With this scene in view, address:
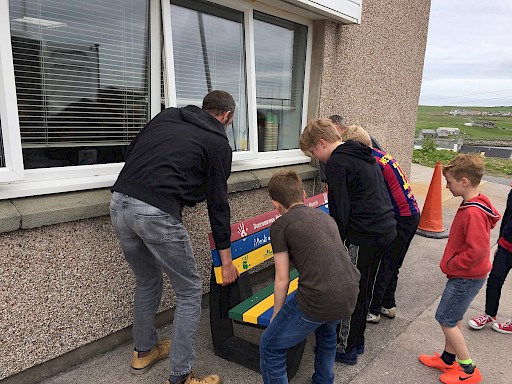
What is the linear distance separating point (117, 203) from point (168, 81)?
3.86ft

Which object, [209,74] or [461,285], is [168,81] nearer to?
[209,74]

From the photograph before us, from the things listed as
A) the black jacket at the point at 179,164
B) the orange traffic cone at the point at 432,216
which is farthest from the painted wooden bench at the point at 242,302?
the orange traffic cone at the point at 432,216

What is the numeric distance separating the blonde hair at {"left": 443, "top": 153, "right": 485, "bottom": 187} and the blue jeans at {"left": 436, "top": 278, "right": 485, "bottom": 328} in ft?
2.07

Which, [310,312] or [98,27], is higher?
[98,27]

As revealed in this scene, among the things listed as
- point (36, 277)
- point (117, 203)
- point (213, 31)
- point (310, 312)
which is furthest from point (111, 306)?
point (213, 31)

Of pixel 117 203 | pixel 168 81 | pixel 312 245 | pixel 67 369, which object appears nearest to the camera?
pixel 312 245

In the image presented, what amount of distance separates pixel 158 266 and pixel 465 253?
1.91 meters

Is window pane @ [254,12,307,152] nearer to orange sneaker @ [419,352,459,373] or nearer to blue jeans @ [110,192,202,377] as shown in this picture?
blue jeans @ [110,192,202,377]

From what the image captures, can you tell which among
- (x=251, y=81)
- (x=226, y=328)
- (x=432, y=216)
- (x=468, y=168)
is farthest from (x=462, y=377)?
(x=432, y=216)

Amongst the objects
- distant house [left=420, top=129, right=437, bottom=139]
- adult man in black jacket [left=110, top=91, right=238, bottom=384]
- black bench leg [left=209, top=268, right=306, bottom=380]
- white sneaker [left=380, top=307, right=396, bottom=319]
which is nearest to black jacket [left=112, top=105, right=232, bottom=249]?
adult man in black jacket [left=110, top=91, right=238, bottom=384]

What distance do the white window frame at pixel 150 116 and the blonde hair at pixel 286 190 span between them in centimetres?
126

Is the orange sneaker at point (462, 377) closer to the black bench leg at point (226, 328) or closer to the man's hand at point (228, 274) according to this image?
the black bench leg at point (226, 328)

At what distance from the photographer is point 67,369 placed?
2729 millimetres

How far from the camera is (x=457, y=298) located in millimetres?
2664
